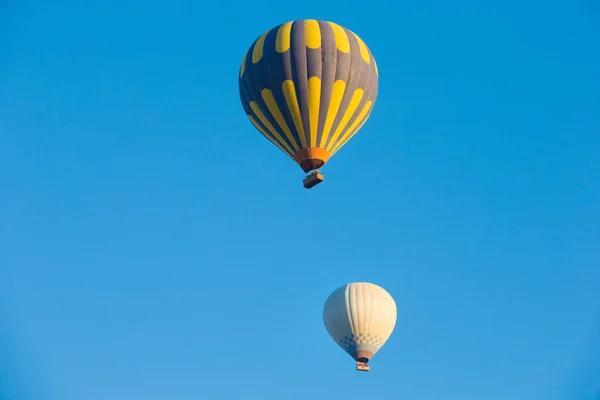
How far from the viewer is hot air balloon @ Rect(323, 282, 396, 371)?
141ft

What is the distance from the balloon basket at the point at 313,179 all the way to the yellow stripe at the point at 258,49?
14.1ft

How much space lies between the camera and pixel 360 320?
43125 millimetres

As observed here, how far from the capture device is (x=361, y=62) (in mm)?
36781

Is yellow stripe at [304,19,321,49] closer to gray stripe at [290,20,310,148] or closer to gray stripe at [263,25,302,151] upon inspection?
gray stripe at [290,20,310,148]

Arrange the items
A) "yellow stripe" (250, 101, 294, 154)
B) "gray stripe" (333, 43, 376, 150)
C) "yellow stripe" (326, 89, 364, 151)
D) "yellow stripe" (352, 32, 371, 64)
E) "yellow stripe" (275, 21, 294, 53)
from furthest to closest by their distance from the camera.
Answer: "yellow stripe" (352, 32, 371, 64), "yellow stripe" (250, 101, 294, 154), "gray stripe" (333, 43, 376, 150), "yellow stripe" (326, 89, 364, 151), "yellow stripe" (275, 21, 294, 53)

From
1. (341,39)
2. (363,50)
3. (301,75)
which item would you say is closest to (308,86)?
(301,75)

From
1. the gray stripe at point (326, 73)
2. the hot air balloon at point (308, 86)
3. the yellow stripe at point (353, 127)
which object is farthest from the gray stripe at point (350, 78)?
the yellow stripe at point (353, 127)

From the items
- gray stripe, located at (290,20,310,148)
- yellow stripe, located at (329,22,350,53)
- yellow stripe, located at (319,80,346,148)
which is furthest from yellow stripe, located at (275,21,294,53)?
yellow stripe, located at (319,80,346,148)

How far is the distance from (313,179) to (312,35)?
4835 mm

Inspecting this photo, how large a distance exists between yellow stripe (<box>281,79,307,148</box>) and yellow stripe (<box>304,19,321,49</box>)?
146 centimetres

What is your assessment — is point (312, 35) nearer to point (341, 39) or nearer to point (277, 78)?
point (341, 39)

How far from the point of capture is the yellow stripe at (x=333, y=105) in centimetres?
3600

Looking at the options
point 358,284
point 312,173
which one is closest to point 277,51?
point 312,173

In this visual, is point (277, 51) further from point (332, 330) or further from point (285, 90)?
point (332, 330)
